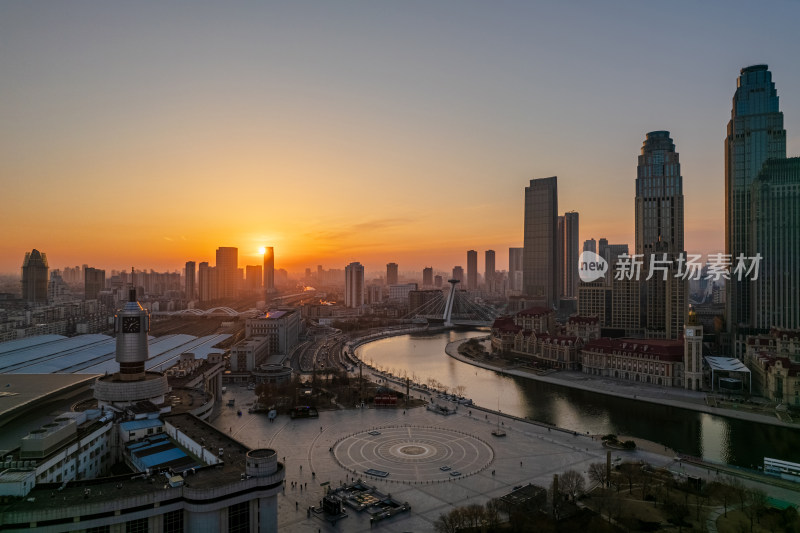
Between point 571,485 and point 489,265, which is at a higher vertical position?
point 489,265

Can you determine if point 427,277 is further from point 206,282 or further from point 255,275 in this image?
point 206,282

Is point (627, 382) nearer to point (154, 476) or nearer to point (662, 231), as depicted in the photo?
point (662, 231)

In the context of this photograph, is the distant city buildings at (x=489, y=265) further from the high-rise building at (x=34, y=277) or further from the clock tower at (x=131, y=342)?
the clock tower at (x=131, y=342)

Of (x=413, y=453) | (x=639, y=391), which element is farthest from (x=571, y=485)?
(x=639, y=391)

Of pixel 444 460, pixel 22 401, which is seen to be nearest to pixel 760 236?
pixel 444 460

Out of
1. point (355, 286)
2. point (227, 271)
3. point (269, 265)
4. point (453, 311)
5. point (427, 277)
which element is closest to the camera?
point (453, 311)

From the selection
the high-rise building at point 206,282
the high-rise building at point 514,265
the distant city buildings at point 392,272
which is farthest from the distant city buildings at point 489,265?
the high-rise building at point 206,282
